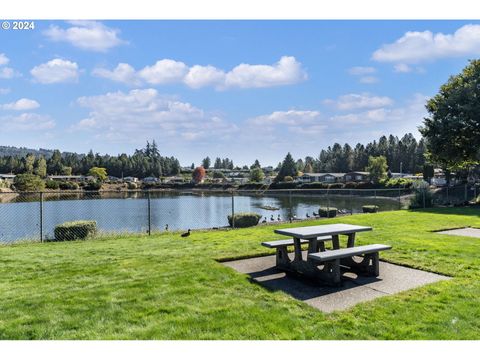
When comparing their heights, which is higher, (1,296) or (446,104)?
(446,104)

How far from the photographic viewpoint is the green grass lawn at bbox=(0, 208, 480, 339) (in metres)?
3.64

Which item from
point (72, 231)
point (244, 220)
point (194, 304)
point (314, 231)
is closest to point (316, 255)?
point (314, 231)

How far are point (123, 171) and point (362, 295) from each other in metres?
131

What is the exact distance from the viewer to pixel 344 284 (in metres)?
5.34

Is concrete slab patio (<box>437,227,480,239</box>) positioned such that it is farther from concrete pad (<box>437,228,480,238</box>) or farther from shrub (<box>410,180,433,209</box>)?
shrub (<box>410,180,433,209</box>)

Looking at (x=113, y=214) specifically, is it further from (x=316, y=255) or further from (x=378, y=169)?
(x=378, y=169)

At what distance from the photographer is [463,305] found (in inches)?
170

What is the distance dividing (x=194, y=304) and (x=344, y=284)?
2.25 m

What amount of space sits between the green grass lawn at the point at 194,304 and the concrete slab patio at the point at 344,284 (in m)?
0.22

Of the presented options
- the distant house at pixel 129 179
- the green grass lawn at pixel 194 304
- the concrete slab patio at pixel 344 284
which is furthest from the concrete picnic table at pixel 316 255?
the distant house at pixel 129 179

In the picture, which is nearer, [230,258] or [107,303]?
[107,303]

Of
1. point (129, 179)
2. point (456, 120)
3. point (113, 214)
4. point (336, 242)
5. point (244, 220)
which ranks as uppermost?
point (456, 120)
